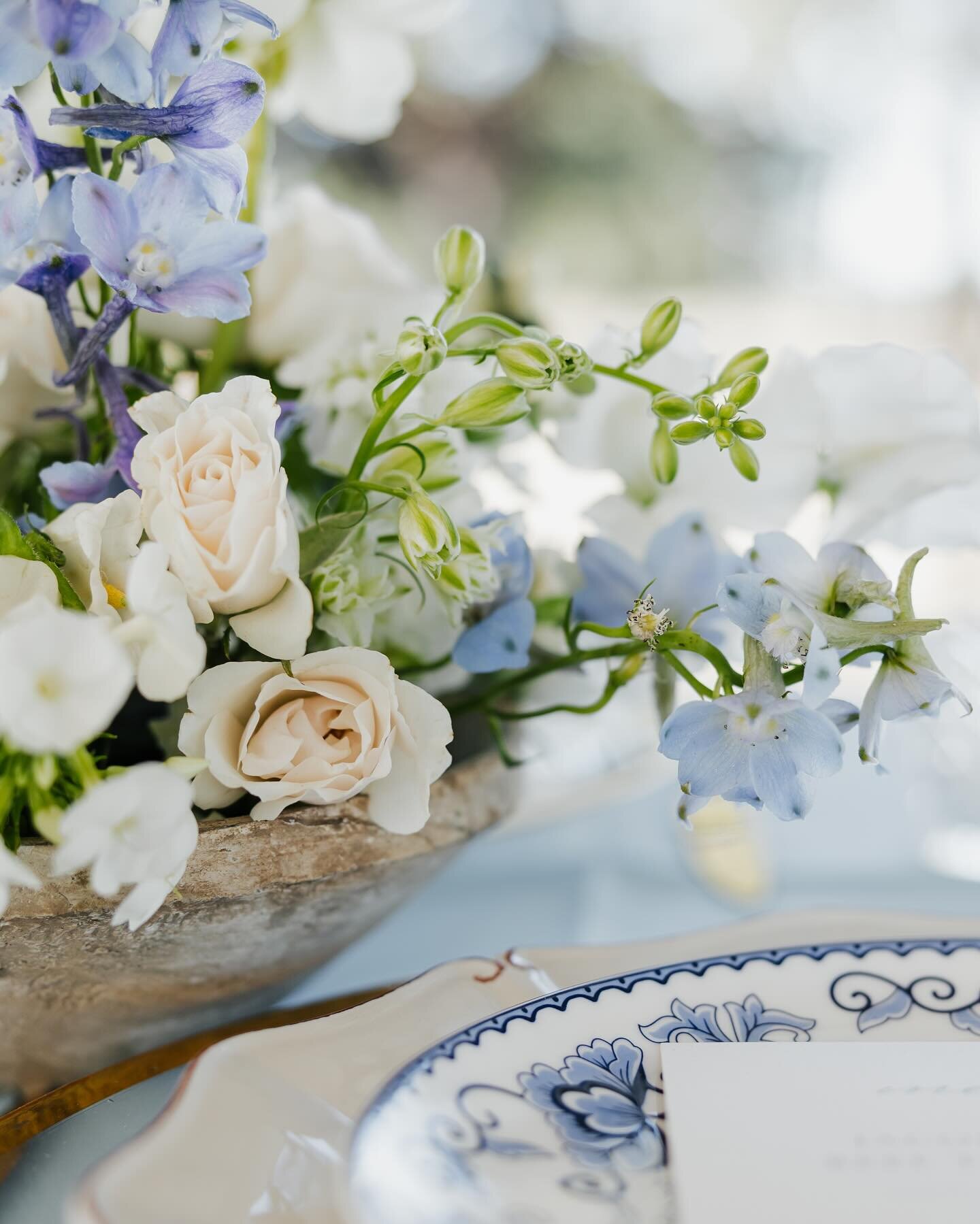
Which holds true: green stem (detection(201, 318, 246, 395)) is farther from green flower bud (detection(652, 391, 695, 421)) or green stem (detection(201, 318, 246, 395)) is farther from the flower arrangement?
green flower bud (detection(652, 391, 695, 421))

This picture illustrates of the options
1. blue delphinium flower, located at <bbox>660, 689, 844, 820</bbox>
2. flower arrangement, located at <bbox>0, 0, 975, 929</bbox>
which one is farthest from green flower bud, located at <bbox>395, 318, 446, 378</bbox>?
blue delphinium flower, located at <bbox>660, 689, 844, 820</bbox>

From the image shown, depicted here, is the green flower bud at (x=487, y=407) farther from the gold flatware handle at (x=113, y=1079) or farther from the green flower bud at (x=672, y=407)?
the gold flatware handle at (x=113, y=1079)

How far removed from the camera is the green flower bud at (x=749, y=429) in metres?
0.27

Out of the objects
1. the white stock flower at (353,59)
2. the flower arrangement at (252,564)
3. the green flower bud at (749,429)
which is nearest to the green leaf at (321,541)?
the flower arrangement at (252,564)

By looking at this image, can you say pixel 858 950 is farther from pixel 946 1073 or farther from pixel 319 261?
pixel 319 261

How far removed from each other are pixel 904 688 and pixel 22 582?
206 mm

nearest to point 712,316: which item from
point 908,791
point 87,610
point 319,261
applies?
point 908,791

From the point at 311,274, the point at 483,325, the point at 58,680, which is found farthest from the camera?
the point at 311,274

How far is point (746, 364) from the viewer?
0.31 m

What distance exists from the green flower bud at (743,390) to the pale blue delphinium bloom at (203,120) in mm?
132

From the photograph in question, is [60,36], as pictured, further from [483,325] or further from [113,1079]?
[113,1079]

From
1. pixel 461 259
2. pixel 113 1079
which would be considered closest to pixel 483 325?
pixel 461 259

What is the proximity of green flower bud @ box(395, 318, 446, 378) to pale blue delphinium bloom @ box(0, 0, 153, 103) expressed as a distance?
9 centimetres

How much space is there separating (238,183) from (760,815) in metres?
0.47
